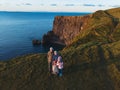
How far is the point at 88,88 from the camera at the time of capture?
2362cm

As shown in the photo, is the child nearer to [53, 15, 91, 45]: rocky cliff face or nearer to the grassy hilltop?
the grassy hilltop

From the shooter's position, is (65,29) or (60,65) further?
(65,29)

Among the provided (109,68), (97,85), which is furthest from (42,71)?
(109,68)

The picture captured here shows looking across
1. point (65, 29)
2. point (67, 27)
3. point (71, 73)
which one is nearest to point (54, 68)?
point (71, 73)

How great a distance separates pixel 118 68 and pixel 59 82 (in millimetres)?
8314

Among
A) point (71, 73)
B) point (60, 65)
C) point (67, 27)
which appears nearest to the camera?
point (60, 65)

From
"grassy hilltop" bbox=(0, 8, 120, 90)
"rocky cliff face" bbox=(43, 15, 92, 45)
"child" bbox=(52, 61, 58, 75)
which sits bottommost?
"rocky cliff face" bbox=(43, 15, 92, 45)

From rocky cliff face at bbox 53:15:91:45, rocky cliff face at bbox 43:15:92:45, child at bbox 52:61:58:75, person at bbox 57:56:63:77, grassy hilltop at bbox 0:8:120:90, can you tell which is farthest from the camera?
rocky cliff face at bbox 43:15:92:45

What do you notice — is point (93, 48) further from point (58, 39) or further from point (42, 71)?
point (58, 39)

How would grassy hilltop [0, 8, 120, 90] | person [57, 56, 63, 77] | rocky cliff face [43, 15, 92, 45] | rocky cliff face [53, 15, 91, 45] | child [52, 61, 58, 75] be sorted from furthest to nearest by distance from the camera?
rocky cliff face [43, 15, 92, 45]
rocky cliff face [53, 15, 91, 45]
child [52, 61, 58, 75]
person [57, 56, 63, 77]
grassy hilltop [0, 8, 120, 90]

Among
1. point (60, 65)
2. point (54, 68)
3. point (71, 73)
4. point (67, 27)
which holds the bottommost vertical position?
point (67, 27)

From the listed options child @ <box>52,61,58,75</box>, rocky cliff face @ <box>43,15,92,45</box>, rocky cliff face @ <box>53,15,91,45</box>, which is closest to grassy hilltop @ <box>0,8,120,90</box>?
child @ <box>52,61,58,75</box>

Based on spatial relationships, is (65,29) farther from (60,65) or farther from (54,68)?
(60,65)

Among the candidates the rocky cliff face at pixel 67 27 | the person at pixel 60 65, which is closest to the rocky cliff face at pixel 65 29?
the rocky cliff face at pixel 67 27
